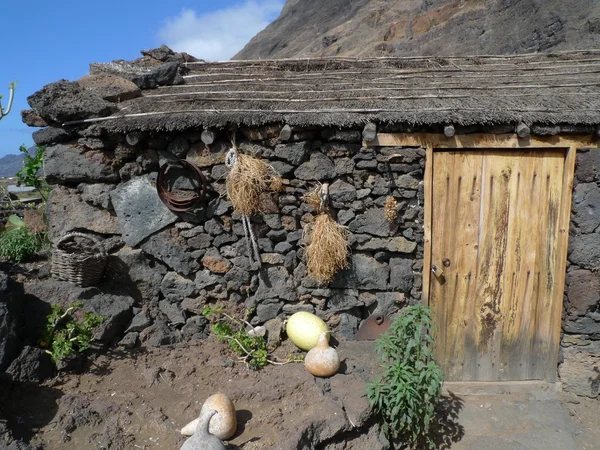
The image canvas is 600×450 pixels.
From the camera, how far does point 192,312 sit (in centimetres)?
451

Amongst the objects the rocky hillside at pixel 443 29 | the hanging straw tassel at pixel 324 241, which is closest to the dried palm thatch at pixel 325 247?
the hanging straw tassel at pixel 324 241

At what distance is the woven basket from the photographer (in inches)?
160

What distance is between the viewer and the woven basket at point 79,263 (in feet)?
13.4

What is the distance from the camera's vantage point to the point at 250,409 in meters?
3.56

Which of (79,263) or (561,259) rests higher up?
(79,263)

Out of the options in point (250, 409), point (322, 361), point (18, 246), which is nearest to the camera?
point (250, 409)

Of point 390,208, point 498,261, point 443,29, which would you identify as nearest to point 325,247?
point 390,208

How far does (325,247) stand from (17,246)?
348cm

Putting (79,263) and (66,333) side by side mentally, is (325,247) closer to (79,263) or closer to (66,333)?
(79,263)

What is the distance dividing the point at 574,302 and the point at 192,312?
3822mm

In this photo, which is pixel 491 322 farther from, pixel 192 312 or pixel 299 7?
pixel 299 7

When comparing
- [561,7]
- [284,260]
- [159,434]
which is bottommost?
[159,434]

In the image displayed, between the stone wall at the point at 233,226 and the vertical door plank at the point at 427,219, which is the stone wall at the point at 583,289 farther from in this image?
the stone wall at the point at 233,226

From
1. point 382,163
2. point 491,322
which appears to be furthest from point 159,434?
point 491,322
